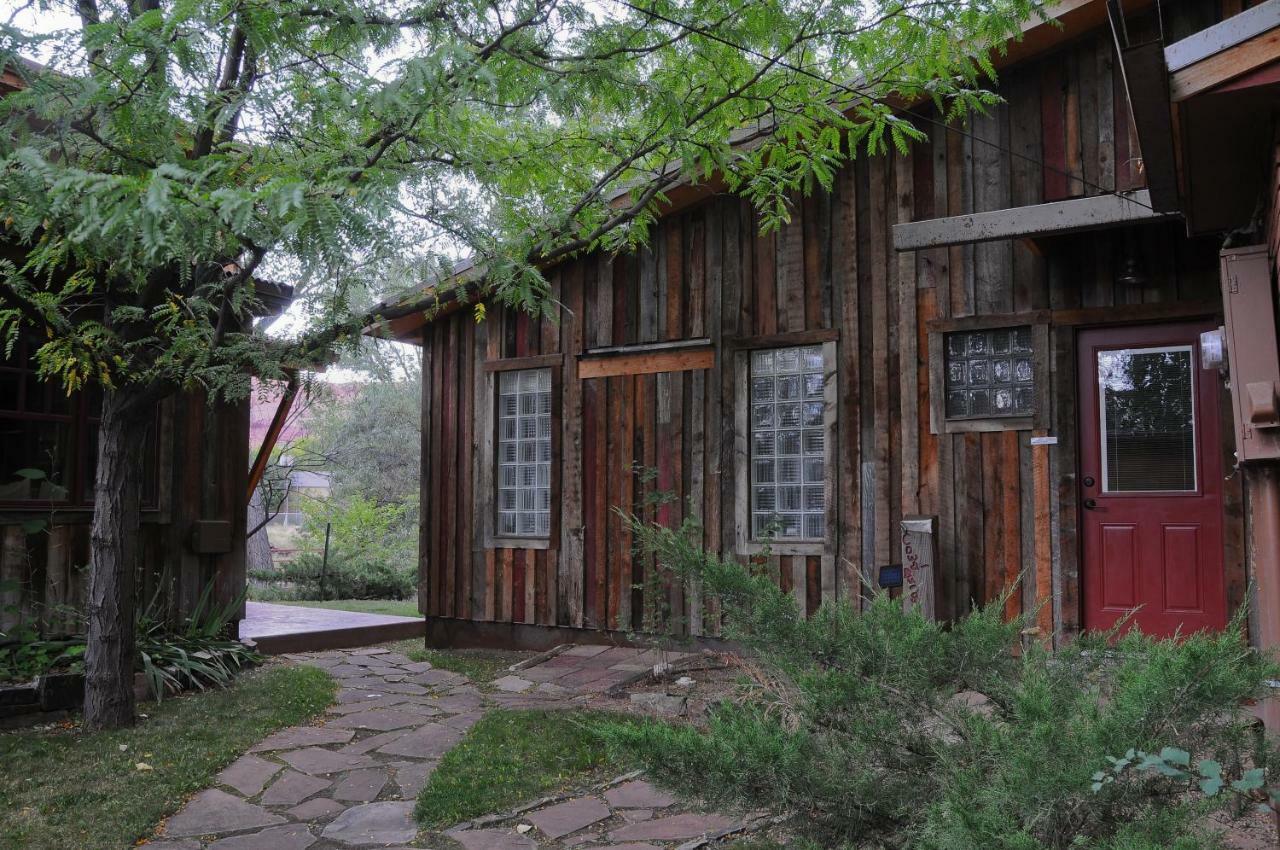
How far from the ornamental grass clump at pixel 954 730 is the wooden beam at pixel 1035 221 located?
3040mm

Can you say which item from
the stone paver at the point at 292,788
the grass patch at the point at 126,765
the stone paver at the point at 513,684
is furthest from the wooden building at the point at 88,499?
the stone paver at the point at 292,788

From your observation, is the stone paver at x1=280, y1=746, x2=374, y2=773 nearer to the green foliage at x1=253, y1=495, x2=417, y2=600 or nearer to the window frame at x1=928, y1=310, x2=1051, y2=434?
the window frame at x1=928, y1=310, x2=1051, y2=434

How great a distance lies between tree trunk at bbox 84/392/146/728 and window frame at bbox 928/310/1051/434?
466 centimetres

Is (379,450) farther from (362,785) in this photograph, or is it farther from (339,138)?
(339,138)

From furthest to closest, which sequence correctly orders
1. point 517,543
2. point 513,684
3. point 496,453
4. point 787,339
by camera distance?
point 496,453 → point 517,543 → point 787,339 → point 513,684

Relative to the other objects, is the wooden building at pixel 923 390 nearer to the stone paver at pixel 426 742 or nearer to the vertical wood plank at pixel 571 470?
the vertical wood plank at pixel 571 470

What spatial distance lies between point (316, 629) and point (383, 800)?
4415 millimetres

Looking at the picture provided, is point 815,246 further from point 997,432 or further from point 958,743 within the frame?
point 958,743

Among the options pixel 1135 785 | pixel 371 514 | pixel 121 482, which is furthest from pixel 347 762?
pixel 371 514

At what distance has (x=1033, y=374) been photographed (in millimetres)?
5805

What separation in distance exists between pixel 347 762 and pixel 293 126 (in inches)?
116

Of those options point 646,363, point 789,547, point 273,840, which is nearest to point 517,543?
point 646,363

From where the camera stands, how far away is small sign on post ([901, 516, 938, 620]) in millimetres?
5785

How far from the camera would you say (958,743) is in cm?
238
